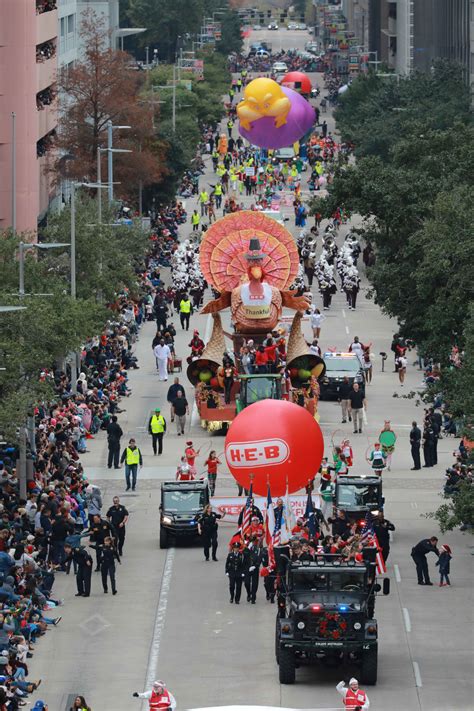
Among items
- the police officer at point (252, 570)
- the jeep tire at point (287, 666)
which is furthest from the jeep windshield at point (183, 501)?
the jeep tire at point (287, 666)

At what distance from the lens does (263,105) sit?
127 meters

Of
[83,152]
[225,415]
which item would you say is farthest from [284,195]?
[225,415]

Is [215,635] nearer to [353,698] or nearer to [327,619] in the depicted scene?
[327,619]

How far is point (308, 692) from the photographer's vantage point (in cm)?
3681

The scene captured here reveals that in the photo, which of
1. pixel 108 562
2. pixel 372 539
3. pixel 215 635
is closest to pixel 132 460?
pixel 108 562

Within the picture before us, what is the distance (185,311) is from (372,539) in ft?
122

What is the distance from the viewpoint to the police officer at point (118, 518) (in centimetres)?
4697

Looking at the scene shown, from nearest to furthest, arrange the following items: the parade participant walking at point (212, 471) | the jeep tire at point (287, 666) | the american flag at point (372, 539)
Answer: the jeep tire at point (287, 666)
the american flag at point (372, 539)
the parade participant walking at point (212, 471)

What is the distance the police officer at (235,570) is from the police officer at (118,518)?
12.6 ft

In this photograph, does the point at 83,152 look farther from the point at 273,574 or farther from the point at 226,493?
the point at 273,574

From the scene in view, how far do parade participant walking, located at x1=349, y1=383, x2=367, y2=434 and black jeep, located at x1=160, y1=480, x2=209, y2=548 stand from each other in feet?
42.5

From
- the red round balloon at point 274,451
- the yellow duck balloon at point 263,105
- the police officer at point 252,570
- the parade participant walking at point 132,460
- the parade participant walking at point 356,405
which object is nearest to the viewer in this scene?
the police officer at point 252,570

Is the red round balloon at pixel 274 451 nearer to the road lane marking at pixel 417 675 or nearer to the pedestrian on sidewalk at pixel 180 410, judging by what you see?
the road lane marking at pixel 417 675

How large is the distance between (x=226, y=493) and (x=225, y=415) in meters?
8.00
